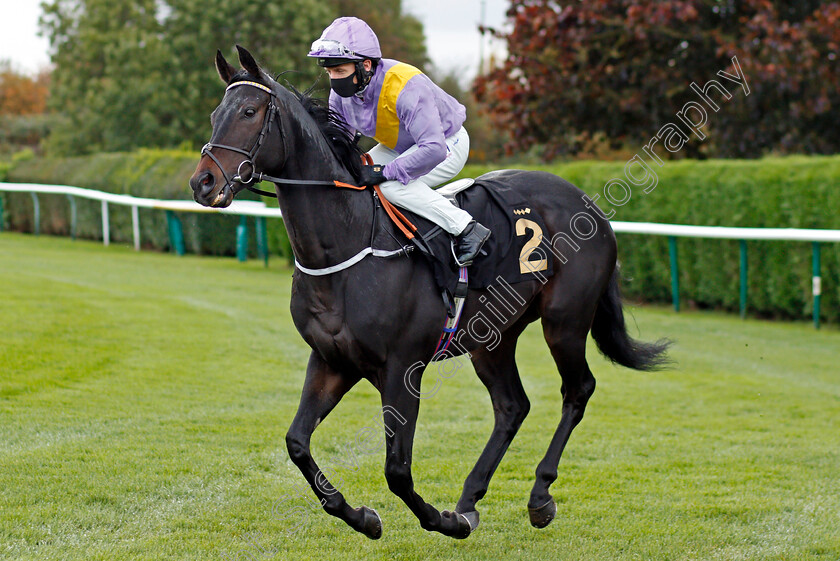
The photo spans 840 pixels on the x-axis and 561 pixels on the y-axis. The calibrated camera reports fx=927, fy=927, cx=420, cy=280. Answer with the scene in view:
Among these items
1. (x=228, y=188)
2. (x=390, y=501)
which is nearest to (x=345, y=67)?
(x=228, y=188)

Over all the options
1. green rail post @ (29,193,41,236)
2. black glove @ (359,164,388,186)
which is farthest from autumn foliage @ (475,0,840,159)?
black glove @ (359,164,388,186)

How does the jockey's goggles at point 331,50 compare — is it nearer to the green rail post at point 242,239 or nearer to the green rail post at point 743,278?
the green rail post at point 743,278

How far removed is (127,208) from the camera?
16844 millimetres

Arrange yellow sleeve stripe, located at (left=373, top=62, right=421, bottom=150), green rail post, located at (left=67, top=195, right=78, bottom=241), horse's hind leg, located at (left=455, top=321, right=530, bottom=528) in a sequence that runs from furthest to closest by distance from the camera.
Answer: green rail post, located at (left=67, top=195, right=78, bottom=241), horse's hind leg, located at (left=455, top=321, right=530, bottom=528), yellow sleeve stripe, located at (left=373, top=62, right=421, bottom=150)

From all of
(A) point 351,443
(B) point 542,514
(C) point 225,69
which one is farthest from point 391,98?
(A) point 351,443

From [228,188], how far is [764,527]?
269 cm

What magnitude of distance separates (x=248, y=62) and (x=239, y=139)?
0.28 m

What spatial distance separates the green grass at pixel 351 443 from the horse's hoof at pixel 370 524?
0.10 meters

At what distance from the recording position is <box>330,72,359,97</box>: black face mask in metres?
3.53

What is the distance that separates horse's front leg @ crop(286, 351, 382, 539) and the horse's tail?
153 cm

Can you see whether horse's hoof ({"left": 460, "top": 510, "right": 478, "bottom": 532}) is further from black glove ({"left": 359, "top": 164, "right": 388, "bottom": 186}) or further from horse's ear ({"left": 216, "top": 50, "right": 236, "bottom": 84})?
horse's ear ({"left": 216, "top": 50, "right": 236, "bottom": 84})

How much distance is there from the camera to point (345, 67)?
3.51 metres

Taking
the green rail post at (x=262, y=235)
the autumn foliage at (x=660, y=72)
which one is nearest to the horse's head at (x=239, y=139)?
the autumn foliage at (x=660, y=72)

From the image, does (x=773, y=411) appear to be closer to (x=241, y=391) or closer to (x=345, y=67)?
(x=241, y=391)
